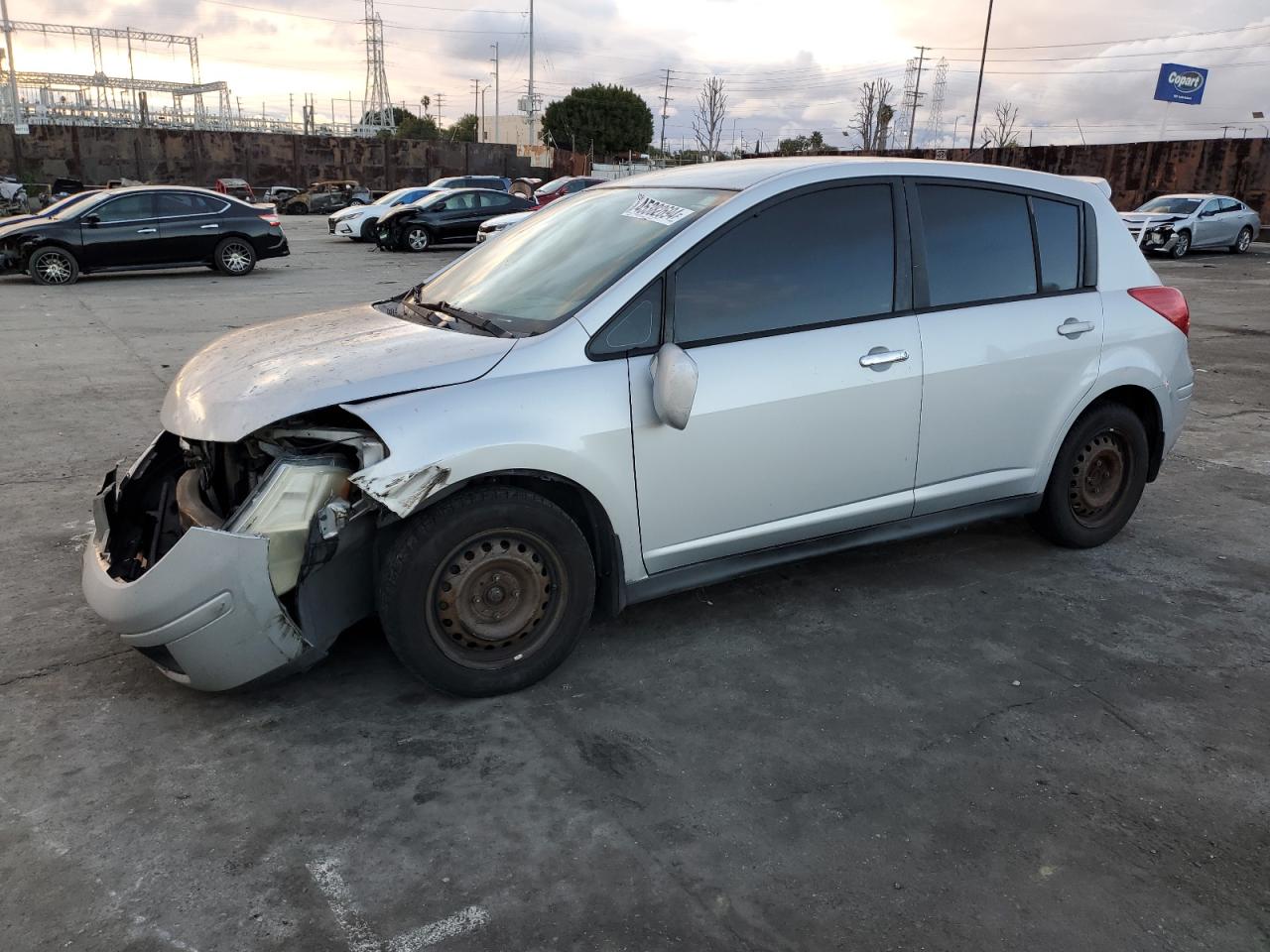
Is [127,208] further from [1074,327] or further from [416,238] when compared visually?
[1074,327]

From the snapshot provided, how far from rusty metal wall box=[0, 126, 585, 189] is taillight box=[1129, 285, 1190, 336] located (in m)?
49.2

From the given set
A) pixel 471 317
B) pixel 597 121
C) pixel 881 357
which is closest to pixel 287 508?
pixel 471 317

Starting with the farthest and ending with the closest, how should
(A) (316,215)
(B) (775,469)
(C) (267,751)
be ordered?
(A) (316,215), (B) (775,469), (C) (267,751)

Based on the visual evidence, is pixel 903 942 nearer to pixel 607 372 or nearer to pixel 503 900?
pixel 503 900

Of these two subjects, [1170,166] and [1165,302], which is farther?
[1170,166]

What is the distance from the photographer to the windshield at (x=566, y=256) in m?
3.50

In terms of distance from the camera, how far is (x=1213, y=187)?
1225 inches

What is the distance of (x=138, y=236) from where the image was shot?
15828 millimetres

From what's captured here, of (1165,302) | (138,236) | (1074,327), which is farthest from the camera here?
(138,236)

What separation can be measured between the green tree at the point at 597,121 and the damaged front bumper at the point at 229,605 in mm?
80608

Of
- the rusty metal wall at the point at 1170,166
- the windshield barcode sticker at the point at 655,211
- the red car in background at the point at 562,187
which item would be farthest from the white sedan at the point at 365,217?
the windshield barcode sticker at the point at 655,211

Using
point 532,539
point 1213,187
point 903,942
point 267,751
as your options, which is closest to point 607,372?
point 532,539

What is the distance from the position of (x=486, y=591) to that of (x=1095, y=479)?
10.2 feet

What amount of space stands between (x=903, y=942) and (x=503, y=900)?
3.21ft
